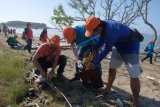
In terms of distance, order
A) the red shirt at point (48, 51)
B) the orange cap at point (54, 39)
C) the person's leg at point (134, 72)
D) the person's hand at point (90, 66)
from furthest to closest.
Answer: the red shirt at point (48, 51), the orange cap at point (54, 39), the person's hand at point (90, 66), the person's leg at point (134, 72)

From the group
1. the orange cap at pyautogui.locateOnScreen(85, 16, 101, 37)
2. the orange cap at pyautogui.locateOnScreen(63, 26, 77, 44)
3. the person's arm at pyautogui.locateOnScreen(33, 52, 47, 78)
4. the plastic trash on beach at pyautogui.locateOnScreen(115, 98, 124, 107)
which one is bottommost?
the plastic trash on beach at pyautogui.locateOnScreen(115, 98, 124, 107)

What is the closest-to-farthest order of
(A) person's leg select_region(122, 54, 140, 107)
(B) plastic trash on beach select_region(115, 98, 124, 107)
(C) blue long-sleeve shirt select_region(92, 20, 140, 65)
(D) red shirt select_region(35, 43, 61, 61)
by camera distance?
(C) blue long-sleeve shirt select_region(92, 20, 140, 65) < (A) person's leg select_region(122, 54, 140, 107) < (B) plastic trash on beach select_region(115, 98, 124, 107) < (D) red shirt select_region(35, 43, 61, 61)

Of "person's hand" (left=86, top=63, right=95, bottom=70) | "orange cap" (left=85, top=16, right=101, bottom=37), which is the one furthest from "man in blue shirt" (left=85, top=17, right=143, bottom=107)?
"person's hand" (left=86, top=63, right=95, bottom=70)

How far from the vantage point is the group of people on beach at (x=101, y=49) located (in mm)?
5727

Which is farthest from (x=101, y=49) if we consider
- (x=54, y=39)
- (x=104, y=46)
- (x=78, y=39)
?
(x=54, y=39)

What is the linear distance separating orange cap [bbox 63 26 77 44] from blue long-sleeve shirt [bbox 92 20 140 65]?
37.8 inches

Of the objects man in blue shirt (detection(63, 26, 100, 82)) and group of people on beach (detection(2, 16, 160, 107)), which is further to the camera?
man in blue shirt (detection(63, 26, 100, 82))

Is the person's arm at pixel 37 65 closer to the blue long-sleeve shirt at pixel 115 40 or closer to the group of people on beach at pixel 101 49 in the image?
the group of people on beach at pixel 101 49

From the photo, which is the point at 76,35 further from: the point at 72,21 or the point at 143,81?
the point at 72,21

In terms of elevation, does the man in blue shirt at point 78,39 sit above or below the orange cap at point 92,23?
below

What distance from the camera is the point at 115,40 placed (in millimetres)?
5699

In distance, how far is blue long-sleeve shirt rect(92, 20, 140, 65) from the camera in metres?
5.62

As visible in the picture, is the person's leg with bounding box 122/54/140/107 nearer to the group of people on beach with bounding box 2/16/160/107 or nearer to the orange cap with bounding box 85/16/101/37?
the group of people on beach with bounding box 2/16/160/107

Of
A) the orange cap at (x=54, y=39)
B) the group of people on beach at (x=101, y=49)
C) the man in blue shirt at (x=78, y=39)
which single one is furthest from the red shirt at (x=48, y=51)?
the man in blue shirt at (x=78, y=39)
